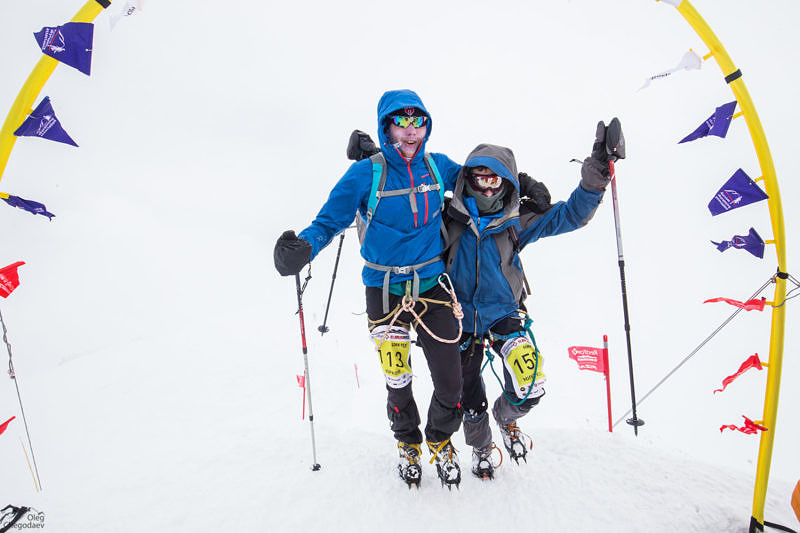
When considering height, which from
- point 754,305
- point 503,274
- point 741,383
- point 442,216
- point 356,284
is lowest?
point 741,383

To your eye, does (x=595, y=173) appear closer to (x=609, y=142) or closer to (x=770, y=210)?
(x=609, y=142)

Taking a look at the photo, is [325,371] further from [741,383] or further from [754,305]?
[741,383]

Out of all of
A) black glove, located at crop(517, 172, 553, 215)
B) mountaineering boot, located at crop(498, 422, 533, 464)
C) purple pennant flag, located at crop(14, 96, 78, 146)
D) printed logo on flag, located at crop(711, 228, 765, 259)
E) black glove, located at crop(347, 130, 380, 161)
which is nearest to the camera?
purple pennant flag, located at crop(14, 96, 78, 146)

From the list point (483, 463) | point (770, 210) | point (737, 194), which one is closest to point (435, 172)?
point (737, 194)

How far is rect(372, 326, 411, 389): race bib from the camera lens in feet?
13.0

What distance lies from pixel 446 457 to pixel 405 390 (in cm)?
83

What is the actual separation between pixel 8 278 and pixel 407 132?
3.43 meters

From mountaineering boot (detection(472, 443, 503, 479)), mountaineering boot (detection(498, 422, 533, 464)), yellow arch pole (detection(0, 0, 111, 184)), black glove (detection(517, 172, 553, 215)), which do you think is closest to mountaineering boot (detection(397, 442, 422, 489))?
mountaineering boot (detection(472, 443, 503, 479))

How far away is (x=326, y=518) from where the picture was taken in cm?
369

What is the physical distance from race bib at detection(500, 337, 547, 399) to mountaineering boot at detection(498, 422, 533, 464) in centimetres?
65

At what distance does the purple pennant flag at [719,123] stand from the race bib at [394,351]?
117 inches

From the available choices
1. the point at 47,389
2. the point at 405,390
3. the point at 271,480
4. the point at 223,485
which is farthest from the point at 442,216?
the point at 47,389

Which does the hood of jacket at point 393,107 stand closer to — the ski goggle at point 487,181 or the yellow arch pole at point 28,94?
the ski goggle at point 487,181

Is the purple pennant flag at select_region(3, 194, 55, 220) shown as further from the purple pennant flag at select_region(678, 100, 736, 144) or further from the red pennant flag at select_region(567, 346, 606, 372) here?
the red pennant flag at select_region(567, 346, 606, 372)
